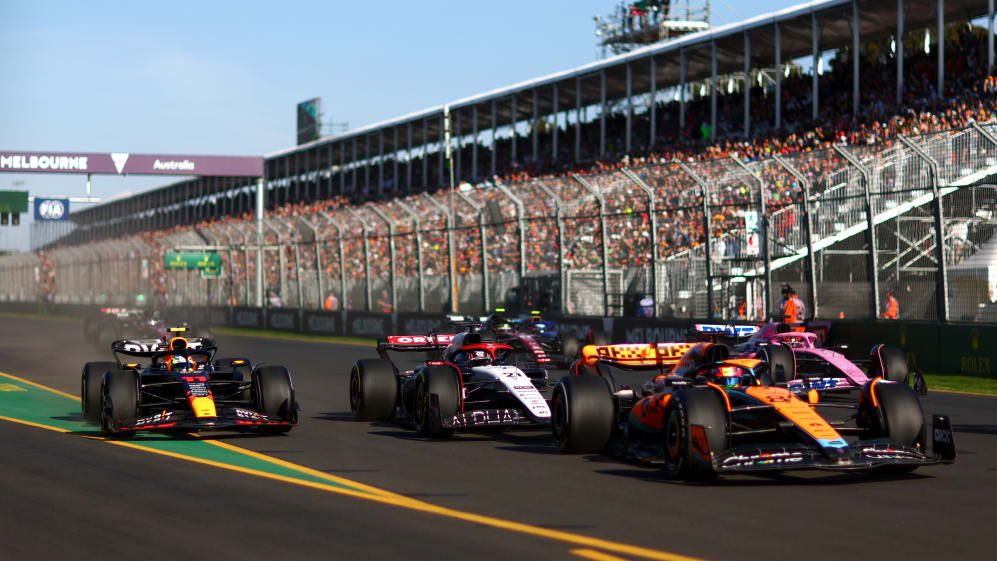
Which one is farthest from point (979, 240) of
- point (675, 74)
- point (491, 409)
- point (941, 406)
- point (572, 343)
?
point (675, 74)

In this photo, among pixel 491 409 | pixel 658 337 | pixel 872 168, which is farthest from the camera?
pixel 658 337

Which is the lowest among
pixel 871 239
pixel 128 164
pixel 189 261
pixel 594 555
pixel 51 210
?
pixel 594 555

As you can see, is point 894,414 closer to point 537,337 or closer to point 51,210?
point 537,337

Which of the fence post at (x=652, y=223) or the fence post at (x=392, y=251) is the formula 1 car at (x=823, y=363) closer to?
the fence post at (x=652, y=223)

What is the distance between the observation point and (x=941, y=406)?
14781mm

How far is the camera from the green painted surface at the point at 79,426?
9852mm

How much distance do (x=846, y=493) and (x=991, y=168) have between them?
11659mm

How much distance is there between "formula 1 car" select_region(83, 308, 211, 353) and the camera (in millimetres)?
28875

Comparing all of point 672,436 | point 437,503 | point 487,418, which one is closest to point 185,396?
point 487,418

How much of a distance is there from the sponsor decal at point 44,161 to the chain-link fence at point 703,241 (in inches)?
637

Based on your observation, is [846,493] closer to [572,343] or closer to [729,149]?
[572,343]

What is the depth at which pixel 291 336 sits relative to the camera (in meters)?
36.9

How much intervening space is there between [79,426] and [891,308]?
42.4 feet

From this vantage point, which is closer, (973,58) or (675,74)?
(973,58)
